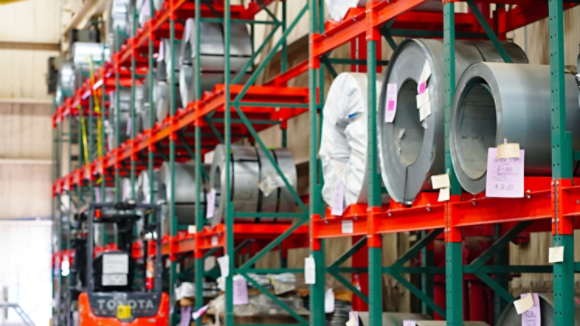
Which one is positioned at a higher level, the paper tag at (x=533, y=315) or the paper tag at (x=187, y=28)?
the paper tag at (x=187, y=28)

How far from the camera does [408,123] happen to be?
23.6ft

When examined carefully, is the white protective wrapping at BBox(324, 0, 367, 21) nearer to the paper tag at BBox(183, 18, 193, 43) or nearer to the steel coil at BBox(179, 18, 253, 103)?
the steel coil at BBox(179, 18, 253, 103)

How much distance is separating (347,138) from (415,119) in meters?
1.12

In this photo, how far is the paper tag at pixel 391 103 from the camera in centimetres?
715

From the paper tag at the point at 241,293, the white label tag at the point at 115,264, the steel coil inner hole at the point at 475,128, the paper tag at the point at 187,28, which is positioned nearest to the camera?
the steel coil inner hole at the point at 475,128

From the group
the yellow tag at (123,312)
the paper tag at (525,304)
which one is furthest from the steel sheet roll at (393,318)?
the yellow tag at (123,312)

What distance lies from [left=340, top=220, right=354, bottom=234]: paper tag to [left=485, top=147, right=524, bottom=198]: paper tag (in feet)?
8.83

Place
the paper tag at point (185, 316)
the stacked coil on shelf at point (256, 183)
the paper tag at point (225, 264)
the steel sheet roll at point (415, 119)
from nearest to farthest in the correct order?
1. the steel sheet roll at point (415, 119)
2. the paper tag at point (225, 264)
3. the stacked coil on shelf at point (256, 183)
4. the paper tag at point (185, 316)

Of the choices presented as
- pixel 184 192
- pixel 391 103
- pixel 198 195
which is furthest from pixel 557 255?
pixel 184 192

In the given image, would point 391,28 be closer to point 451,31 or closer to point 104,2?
point 451,31

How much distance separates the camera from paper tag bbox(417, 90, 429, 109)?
21.4ft

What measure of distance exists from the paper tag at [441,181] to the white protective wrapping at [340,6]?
7.56 ft

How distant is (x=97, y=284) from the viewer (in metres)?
13.6

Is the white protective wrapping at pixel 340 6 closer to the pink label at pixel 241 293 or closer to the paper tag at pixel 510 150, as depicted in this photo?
the paper tag at pixel 510 150
